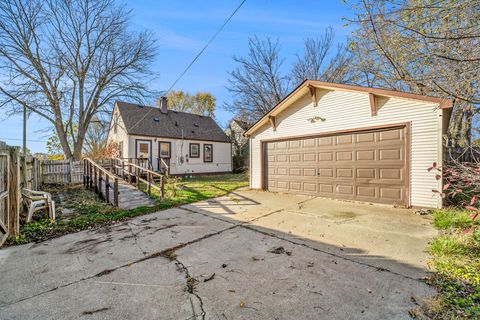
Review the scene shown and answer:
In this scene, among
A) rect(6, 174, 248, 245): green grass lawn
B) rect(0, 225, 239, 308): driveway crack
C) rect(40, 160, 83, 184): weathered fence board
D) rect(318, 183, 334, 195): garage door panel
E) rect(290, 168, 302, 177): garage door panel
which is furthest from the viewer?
rect(40, 160, 83, 184): weathered fence board

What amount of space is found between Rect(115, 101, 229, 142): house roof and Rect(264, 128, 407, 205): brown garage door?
9.28 metres

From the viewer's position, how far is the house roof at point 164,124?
48.0 feet

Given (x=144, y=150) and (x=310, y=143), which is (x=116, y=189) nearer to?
(x=310, y=143)

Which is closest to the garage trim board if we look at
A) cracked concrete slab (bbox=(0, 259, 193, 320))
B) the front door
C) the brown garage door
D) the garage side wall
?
the brown garage door

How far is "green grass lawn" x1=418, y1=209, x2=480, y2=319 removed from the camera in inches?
80.2

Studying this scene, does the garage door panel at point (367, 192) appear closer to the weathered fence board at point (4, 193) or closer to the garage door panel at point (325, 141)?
the garage door panel at point (325, 141)

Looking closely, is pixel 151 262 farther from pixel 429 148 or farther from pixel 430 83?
pixel 429 148

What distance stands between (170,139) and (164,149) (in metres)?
0.84

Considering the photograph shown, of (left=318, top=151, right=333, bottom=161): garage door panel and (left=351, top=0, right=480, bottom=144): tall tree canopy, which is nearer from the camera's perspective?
(left=351, top=0, right=480, bottom=144): tall tree canopy

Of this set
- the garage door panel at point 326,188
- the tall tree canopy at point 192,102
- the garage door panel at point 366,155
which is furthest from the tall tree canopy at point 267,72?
the tall tree canopy at point 192,102

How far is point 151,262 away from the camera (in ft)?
10.3

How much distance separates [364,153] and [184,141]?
12.5 m

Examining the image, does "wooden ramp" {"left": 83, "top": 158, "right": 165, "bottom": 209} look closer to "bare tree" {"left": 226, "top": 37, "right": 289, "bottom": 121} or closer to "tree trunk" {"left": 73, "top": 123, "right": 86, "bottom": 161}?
"tree trunk" {"left": 73, "top": 123, "right": 86, "bottom": 161}

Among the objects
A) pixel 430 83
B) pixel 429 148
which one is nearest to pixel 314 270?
pixel 430 83
